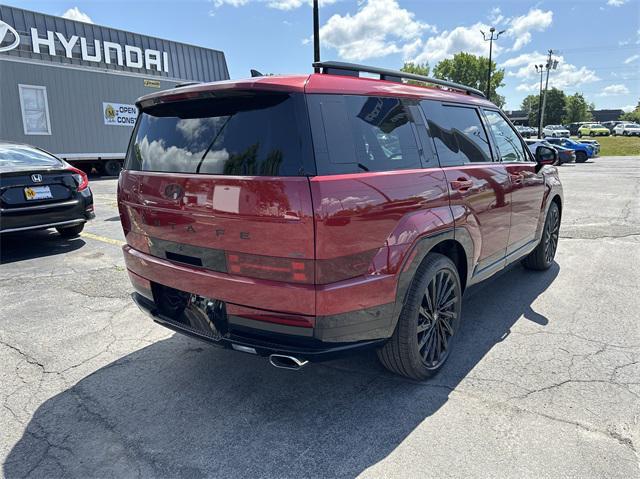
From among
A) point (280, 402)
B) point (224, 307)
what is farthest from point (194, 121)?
point (280, 402)

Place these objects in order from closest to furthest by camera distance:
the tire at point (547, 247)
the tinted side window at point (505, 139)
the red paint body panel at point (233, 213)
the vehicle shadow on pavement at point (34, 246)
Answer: the red paint body panel at point (233, 213), the tinted side window at point (505, 139), the tire at point (547, 247), the vehicle shadow on pavement at point (34, 246)

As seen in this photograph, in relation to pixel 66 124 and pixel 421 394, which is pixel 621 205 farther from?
pixel 66 124

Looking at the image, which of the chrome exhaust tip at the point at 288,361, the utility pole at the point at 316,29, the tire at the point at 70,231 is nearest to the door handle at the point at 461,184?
the chrome exhaust tip at the point at 288,361

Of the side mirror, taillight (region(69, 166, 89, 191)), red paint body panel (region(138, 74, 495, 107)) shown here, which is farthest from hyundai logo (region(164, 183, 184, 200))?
taillight (region(69, 166, 89, 191))

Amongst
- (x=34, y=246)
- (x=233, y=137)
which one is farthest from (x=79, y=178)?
(x=233, y=137)

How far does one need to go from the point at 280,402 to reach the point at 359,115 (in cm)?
176

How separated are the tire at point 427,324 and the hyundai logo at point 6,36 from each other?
19.4 meters

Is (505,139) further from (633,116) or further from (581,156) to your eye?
(633,116)

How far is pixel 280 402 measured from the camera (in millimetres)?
2680

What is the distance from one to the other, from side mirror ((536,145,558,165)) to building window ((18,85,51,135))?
722 inches

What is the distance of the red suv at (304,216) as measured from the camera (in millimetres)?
2168

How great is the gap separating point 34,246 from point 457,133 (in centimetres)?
632

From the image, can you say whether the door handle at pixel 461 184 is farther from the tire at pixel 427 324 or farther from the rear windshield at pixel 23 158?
the rear windshield at pixel 23 158

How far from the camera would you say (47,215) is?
5.88 metres
